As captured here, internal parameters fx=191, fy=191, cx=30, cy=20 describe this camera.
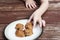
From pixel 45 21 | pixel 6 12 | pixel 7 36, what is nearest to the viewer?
pixel 7 36

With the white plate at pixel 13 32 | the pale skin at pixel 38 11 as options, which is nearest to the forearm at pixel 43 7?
the pale skin at pixel 38 11

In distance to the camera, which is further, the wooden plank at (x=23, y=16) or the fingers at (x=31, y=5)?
the fingers at (x=31, y=5)

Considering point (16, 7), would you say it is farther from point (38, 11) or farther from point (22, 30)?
point (22, 30)

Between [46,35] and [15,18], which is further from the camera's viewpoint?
[15,18]

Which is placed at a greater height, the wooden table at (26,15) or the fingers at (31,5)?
the fingers at (31,5)

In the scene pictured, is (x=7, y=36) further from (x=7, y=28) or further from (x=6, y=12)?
(x=6, y=12)

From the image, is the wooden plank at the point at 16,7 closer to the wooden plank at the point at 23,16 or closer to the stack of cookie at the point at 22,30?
the wooden plank at the point at 23,16

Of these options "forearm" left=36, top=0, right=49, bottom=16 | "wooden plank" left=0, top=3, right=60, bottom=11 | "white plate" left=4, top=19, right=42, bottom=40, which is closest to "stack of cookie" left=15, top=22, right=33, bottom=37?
"white plate" left=4, top=19, right=42, bottom=40

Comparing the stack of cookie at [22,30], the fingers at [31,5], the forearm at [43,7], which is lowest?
the stack of cookie at [22,30]

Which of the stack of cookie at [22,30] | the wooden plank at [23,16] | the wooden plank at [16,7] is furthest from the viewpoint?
the wooden plank at [16,7]

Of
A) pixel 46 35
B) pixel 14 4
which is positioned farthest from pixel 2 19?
pixel 46 35
